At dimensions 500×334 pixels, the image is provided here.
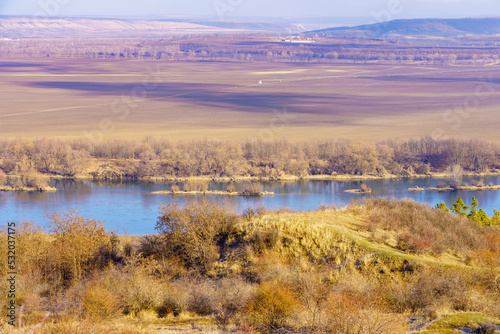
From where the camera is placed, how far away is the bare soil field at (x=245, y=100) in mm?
82875

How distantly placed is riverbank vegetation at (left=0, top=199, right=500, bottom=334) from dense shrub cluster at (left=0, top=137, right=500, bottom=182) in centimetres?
3693

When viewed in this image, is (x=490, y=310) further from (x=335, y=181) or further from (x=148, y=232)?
(x=335, y=181)

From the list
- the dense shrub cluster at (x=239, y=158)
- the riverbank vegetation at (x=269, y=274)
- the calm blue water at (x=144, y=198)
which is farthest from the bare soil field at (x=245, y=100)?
the riverbank vegetation at (x=269, y=274)

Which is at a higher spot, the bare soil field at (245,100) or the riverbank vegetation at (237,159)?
the bare soil field at (245,100)

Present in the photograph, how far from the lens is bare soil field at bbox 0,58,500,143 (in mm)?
82875

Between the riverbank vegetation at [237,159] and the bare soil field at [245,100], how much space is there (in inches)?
446

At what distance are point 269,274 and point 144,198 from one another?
33031 millimetres

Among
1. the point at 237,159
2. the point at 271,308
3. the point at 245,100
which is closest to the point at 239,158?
the point at 237,159

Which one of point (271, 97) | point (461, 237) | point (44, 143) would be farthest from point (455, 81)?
point (461, 237)

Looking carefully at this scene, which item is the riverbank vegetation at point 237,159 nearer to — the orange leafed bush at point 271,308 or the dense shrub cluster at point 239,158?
the dense shrub cluster at point 239,158

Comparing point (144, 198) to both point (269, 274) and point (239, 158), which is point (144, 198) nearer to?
point (239, 158)

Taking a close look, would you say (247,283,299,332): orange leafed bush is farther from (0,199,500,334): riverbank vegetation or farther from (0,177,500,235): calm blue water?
(0,177,500,235): calm blue water

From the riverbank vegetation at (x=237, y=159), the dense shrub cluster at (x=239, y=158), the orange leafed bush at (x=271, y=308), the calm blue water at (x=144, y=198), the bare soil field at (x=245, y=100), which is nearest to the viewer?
the orange leafed bush at (x=271, y=308)

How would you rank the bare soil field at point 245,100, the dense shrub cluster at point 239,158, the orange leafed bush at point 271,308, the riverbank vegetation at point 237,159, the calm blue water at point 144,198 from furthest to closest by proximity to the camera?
the bare soil field at point 245,100, the dense shrub cluster at point 239,158, the riverbank vegetation at point 237,159, the calm blue water at point 144,198, the orange leafed bush at point 271,308
